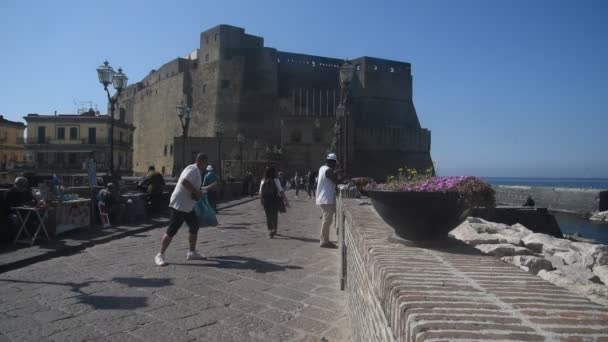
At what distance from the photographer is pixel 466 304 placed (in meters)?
1.30

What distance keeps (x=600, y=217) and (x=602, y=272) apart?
25502 millimetres

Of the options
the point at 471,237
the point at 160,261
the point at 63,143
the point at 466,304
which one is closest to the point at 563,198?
the point at 471,237

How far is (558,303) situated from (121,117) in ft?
201

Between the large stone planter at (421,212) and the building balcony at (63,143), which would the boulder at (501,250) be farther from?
the building balcony at (63,143)

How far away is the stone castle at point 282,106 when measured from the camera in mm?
41500

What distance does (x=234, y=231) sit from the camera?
862 cm

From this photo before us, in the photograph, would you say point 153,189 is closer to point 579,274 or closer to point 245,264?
point 245,264

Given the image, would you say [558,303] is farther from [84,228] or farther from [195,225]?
[84,228]

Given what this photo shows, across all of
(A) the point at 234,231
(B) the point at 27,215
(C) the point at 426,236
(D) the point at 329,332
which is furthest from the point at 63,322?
(A) the point at 234,231

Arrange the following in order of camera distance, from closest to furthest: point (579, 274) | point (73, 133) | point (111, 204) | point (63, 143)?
point (579, 274)
point (111, 204)
point (63, 143)
point (73, 133)

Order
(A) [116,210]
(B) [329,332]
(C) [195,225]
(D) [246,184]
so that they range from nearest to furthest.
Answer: (B) [329,332], (C) [195,225], (A) [116,210], (D) [246,184]

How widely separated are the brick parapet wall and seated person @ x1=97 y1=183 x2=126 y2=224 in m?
8.03

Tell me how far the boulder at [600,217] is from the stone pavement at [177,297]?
87.6ft

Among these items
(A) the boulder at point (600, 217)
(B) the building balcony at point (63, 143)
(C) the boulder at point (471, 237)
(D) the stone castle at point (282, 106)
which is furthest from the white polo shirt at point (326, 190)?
(B) the building balcony at point (63, 143)
